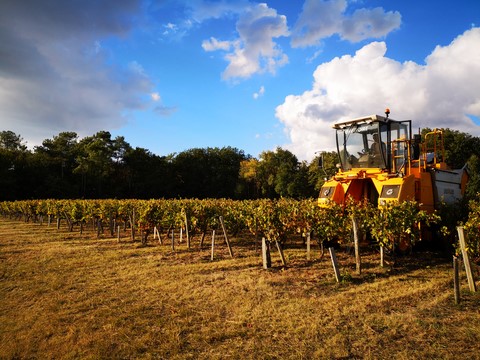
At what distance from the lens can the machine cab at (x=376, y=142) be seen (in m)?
10.0

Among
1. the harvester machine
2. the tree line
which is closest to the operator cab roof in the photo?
the harvester machine

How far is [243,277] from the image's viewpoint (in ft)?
25.1

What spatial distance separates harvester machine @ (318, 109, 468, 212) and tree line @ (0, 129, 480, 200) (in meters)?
30.5

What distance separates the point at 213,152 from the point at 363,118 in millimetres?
56145

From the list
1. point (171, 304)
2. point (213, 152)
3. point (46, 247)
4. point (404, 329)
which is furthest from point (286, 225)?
point (213, 152)

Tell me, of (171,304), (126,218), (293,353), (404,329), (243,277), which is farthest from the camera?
(126,218)

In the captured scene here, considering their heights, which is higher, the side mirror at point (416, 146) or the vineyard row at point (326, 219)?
the side mirror at point (416, 146)

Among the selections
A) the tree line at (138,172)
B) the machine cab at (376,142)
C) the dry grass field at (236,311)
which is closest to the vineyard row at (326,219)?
the dry grass field at (236,311)

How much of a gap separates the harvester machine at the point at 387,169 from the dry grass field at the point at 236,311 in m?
1.82

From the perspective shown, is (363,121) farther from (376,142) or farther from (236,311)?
(236,311)

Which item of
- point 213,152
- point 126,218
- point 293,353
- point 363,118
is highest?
point 213,152

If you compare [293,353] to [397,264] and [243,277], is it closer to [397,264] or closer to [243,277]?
[243,277]

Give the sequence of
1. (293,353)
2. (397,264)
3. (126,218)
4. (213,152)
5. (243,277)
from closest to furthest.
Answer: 1. (293,353)
2. (243,277)
3. (397,264)
4. (126,218)
5. (213,152)

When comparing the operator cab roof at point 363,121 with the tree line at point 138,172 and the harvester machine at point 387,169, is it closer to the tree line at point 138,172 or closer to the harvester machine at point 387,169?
the harvester machine at point 387,169
